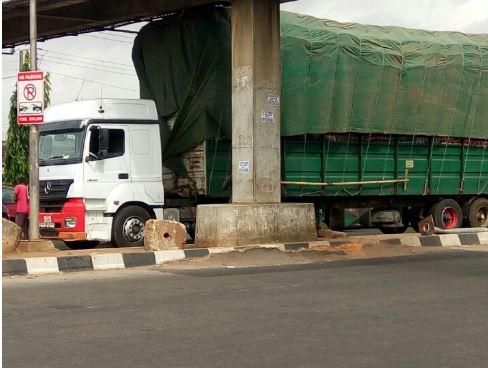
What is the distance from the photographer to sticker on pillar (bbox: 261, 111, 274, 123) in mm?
12820

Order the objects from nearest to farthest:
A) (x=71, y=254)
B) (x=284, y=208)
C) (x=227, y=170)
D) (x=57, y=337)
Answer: (x=57, y=337) → (x=71, y=254) → (x=284, y=208) → (x=227, y=170)

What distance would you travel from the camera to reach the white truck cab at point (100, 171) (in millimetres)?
12656

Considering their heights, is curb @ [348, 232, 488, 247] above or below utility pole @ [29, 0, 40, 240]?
below

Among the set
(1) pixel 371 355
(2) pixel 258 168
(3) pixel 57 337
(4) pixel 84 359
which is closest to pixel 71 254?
(2) pixel 258 168

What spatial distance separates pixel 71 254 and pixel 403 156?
25.0ft

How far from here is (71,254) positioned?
36.3 ft

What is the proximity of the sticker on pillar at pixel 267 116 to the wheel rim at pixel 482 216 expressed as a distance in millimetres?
6395

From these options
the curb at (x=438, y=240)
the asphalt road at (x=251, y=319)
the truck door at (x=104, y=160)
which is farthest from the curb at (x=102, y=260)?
the curb at (x=438, y=240)

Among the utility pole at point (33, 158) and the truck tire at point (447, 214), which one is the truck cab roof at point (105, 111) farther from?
the truck tire at point (447, 214)

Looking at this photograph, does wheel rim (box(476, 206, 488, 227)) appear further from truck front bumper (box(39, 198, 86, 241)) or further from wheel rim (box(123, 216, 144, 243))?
truck front bumper (box(39, 198, 86, 241))

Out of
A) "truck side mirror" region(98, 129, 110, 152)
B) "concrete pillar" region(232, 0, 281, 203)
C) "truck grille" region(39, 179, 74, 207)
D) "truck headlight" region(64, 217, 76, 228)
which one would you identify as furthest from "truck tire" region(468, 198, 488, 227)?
"truck grille" region(39, 179, 74, 207)

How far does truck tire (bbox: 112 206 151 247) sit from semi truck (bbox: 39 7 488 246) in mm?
23

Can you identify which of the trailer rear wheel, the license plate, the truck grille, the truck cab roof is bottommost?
the trailer rear wheel

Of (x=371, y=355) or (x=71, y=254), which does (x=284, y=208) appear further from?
(x=371, y=355)
